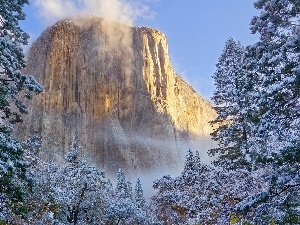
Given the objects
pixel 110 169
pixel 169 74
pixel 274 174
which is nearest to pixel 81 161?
pixel 274 174

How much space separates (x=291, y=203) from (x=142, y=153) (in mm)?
97662

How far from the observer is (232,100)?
19828mm

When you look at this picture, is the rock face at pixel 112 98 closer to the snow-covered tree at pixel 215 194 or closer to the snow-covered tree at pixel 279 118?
the snow-covered tree at pixel 215 194

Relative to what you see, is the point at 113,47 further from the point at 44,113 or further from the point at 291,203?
the point at 291,203

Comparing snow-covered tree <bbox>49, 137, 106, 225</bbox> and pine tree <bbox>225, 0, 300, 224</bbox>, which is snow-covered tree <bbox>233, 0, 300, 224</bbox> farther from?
snow-covered tree <bbox>49, 137, 106, 225</bbox>

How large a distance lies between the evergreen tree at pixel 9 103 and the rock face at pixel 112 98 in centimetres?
8687

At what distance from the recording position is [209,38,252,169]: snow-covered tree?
62.0ft

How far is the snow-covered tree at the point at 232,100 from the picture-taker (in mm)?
18891

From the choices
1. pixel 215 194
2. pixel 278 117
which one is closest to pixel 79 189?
pixel 215 194

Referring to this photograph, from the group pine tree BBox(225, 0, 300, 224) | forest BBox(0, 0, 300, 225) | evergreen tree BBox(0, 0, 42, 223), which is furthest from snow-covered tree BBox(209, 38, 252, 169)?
evergreen tree BBox(0, 0, 42, 223)

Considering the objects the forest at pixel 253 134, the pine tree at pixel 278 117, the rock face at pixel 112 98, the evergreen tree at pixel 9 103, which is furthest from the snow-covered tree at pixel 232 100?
the rock face at pixel 112 98

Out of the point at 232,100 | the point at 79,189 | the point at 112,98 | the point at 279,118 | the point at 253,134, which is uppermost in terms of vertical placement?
the point at 112,98

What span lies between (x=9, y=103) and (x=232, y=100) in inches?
459

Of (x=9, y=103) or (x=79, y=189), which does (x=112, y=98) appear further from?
(x=9, y=103)
